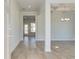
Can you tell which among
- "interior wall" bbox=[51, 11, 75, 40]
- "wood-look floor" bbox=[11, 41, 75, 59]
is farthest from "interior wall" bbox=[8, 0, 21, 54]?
"interior wall" bbox=[51, 11, 75, 40]

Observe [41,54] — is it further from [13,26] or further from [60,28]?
[60,28]

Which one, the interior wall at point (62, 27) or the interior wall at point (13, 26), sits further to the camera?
the interior wall at point (62, 27)

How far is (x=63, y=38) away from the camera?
13.1m

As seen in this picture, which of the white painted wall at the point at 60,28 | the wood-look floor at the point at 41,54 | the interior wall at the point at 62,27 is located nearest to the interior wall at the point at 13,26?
the wood-look floor at the point at 41,54

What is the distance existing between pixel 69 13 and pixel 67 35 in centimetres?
191

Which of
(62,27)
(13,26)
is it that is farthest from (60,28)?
(13,26)

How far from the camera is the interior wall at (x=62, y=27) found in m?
13.0

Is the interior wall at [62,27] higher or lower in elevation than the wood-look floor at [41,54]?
higher

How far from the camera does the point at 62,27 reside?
518 inches

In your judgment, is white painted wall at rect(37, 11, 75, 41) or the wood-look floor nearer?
the wood-look floor

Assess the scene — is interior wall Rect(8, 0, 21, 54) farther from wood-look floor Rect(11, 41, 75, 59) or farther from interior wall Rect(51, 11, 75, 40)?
interior wall Rect(51, 11, 75, 40)

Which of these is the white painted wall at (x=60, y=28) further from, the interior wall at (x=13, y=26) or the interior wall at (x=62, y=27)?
the interior wall at (x=13, y=26)

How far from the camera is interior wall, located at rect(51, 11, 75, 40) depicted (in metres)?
13.0
